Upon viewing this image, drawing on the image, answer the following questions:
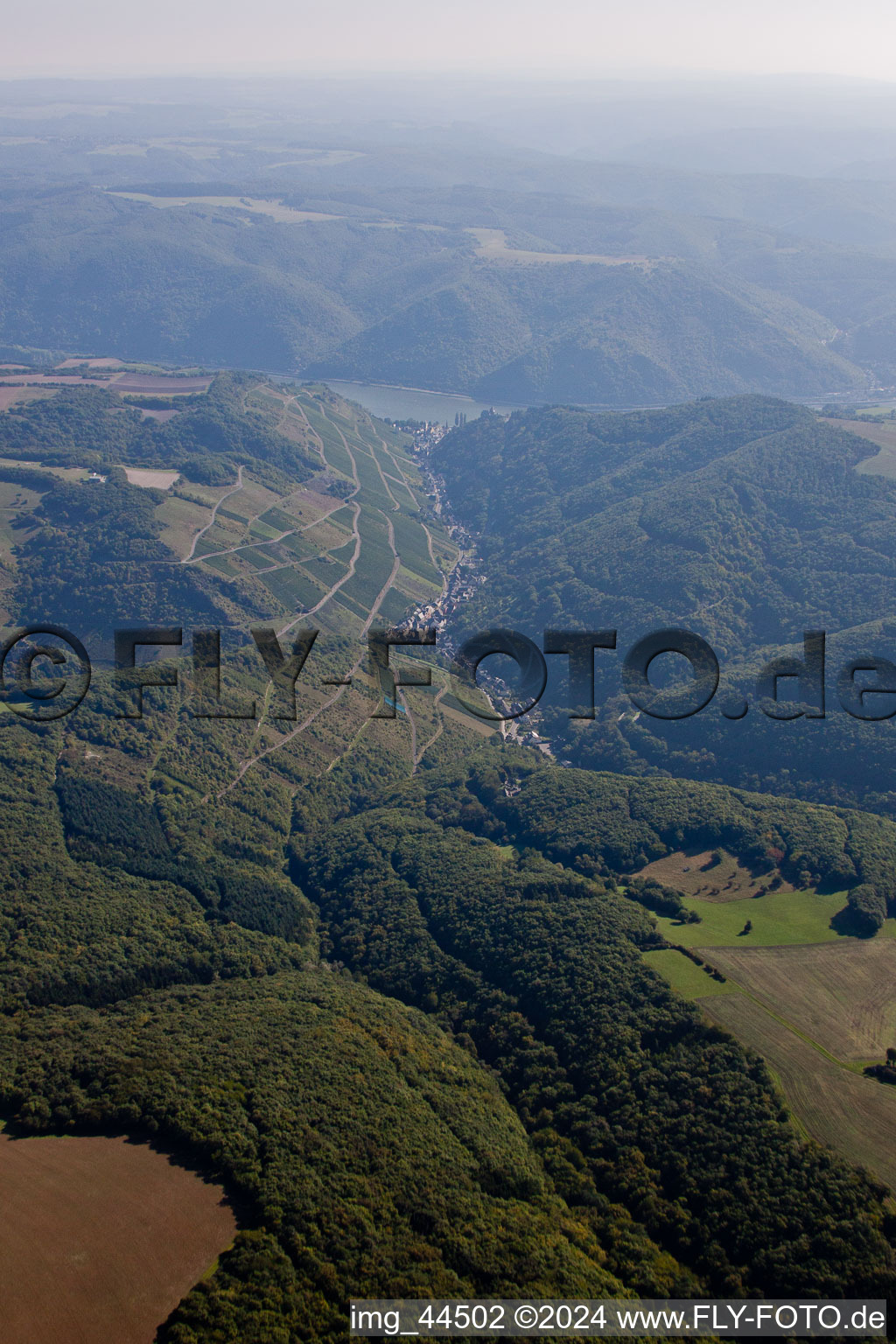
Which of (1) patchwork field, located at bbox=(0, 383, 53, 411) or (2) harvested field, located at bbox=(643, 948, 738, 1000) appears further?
(1) patchwork field, located at bbox=(0, 383, 53, 411)

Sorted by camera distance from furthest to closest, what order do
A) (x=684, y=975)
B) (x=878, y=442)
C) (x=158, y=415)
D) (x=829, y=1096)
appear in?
(x=158, y=415) → (x=878, y=442) → (x=684, y=975) → (x=829, y=1096)

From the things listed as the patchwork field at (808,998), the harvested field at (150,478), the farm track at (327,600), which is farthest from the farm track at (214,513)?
the patchwork field at (808,998)

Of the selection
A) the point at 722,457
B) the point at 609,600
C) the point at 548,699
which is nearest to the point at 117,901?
the point at 548,699

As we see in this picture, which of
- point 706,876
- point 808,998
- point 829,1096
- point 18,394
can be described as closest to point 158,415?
point 18,394

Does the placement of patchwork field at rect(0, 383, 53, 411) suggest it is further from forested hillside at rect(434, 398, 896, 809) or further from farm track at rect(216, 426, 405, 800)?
forested hillside at rect(434, 398, 896, 809)

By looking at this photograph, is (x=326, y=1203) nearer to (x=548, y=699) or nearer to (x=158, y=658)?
(x=158, y=658)

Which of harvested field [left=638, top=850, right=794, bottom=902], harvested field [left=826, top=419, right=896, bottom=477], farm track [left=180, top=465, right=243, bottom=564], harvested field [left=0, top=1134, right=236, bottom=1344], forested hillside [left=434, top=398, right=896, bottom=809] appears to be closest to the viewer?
harvested field [left=0, top=1134, right=236, bottom=1344]

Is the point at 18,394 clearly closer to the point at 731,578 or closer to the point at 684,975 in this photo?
the point at 731,578

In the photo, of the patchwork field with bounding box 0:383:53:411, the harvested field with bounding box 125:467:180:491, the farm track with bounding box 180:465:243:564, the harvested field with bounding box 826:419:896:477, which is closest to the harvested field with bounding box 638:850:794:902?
the farm track with bounding box 180:465:243:564
